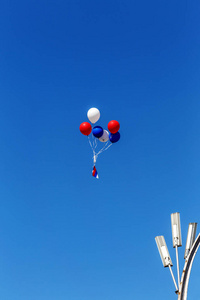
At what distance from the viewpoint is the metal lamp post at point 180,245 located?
591cm

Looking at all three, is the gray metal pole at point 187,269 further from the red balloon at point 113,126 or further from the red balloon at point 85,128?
the red balloon at point 85,128

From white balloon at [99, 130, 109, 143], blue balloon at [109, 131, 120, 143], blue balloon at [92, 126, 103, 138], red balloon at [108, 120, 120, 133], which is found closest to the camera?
red balloon at [108, 120, 120, 133]

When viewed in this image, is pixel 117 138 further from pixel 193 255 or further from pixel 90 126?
pixel 193 255

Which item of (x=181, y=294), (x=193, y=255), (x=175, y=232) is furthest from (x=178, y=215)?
(x=181, y=294)

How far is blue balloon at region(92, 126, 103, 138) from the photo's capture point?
1778 cm

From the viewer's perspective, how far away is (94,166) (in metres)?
18.5

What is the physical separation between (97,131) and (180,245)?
12.0 metres

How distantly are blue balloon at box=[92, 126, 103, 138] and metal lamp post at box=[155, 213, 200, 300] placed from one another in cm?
1162

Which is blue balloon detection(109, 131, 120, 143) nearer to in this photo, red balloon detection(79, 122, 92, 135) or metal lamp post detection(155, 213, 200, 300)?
red balloon detection(79, 122, 92, 135)

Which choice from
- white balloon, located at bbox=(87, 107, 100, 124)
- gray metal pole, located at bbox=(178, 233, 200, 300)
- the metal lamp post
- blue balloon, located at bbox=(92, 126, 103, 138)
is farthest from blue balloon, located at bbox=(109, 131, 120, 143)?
gray metal pole, located at bbox=(178, 233, 200, 300)

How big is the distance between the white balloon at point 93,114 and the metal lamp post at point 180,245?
12.3m

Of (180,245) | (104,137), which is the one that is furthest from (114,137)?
(180,245)

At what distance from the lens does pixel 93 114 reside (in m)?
18.1

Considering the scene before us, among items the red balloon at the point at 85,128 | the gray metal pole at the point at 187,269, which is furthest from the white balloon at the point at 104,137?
the gray metal pole at the point at 187,269
